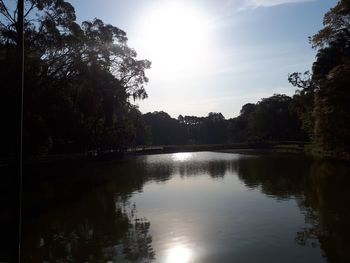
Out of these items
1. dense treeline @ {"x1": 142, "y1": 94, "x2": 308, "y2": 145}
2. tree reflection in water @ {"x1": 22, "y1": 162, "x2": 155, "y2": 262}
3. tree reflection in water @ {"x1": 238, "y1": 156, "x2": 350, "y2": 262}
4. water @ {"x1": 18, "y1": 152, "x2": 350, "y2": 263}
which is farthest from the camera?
dense treeline @ {"x1": 142, "y1": 94, "x2": 308, "y2": 145}

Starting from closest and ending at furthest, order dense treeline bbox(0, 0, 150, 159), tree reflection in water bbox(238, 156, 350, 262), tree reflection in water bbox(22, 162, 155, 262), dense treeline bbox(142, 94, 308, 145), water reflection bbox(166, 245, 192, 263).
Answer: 1. water reflection bbox(166, 245, 192, 263)
2. tree reflection in water bbox(22, 162, 155, 262)
3. tree reflection in water bbox(238, 156, 350, 262)
4. dense treeline bbox(0, 0, 150, 159)
5. dense treeline bbox(142, 94, 308, 145)

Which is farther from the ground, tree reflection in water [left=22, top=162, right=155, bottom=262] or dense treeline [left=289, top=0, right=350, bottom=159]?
dense treeline [left=289, top=0, right=350, bottom=159]

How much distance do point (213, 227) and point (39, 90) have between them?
66.4 ft

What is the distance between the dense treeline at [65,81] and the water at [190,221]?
549 centimetres

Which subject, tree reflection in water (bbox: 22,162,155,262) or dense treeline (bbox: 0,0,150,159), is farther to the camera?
dense treeline (bbox: 0,0,150,159)

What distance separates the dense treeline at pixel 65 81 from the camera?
89.6 feet

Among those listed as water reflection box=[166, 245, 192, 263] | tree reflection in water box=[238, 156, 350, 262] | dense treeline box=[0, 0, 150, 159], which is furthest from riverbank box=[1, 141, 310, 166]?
water reflection box=[166, 245, 192, 263]

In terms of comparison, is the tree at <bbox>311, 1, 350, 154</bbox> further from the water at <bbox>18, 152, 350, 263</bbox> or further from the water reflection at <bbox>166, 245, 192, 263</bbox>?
the water reflection at <bbox>166, 245, 192, 263</bbox>

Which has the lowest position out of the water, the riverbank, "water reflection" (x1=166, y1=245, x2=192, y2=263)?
"water reflection" (x1=166, y1=245, x2=192, y2=263)

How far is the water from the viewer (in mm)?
10547

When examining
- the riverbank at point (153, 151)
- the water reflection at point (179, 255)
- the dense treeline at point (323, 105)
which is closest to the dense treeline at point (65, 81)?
the riverbank at point (153, 151)

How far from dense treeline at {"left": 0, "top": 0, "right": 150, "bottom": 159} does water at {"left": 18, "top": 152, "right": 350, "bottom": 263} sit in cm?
549

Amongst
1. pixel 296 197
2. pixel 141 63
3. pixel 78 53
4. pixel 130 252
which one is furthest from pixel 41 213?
pixel 141 63

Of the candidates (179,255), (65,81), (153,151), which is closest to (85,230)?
(179,255)
